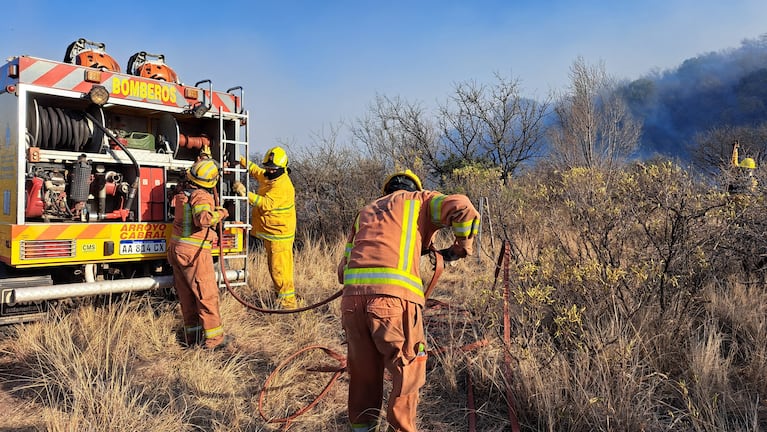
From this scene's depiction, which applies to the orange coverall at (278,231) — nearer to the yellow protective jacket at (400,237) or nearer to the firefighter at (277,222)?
the firefighter at (277,222)

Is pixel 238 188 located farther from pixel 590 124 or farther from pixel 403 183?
pixel 590 124

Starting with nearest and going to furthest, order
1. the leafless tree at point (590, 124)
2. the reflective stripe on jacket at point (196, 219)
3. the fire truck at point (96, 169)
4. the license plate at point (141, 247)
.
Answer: the fire truck at point (96, 169), the reflective stripe on jacket at point (196, 219), the license plate at point (141, 247), the leafless tree at point (590, 124)

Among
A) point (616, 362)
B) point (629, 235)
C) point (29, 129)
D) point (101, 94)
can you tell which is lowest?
point (616, 362)

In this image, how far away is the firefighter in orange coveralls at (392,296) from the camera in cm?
285

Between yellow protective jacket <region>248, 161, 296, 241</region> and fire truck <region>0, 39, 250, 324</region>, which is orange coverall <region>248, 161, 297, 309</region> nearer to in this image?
yellow protective jacket <region>248, 161, 296, 241</region>

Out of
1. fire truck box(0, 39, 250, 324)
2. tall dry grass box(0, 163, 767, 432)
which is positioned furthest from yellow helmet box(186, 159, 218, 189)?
tall dry grass box(0, 163, 767, 432)

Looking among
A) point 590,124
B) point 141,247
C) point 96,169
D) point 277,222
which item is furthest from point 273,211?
point 590,124

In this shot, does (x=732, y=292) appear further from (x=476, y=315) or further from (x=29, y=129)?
(x=29, y=129)

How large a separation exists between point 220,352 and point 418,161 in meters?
6.21

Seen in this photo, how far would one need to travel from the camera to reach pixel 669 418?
10.6 feet

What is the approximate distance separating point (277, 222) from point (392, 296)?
141 inches

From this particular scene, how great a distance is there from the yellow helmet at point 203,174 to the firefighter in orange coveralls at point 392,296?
2.49 metres

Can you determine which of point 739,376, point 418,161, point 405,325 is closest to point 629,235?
point 739,376

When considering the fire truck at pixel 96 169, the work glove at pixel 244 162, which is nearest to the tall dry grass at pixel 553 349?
the fire truck at pixel 96 169
